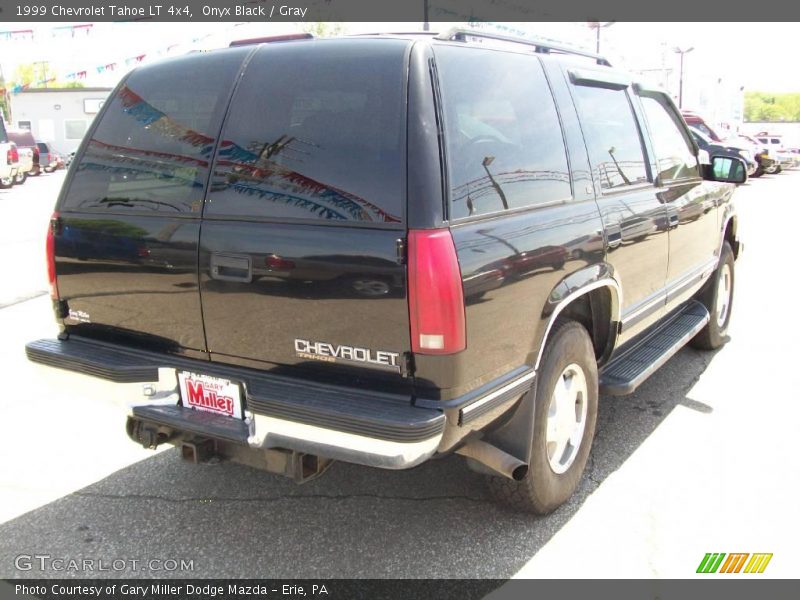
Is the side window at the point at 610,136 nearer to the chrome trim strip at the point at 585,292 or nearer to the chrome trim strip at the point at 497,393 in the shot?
the chrome trim strip at the point at 585,292

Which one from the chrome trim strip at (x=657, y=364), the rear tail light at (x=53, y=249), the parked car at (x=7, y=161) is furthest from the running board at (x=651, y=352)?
the parked car at (x=7, y=161)

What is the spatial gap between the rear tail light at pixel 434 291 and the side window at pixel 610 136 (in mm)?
1367

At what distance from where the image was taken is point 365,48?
9.07 feet

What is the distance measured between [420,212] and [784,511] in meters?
2.33

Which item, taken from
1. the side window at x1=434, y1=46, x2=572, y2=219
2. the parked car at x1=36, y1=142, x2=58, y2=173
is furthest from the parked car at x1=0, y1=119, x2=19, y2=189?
the side window at x1=434, y1=46, x2=572, y2=219

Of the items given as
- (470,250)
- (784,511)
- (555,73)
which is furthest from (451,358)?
(784,511)

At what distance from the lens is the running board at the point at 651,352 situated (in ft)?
12.2

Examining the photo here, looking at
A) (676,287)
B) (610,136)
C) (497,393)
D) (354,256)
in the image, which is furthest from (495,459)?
(676,287)

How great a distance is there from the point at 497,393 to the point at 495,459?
12.9 inches

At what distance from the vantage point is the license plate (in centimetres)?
279

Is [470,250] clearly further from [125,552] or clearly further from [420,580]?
[125,552]

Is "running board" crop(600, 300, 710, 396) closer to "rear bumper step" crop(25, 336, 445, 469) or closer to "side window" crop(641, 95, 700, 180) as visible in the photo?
"side window" crop(641, 95, 700, 180)

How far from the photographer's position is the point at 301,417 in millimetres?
2568

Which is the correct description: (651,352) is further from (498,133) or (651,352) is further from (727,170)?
(498,133)
